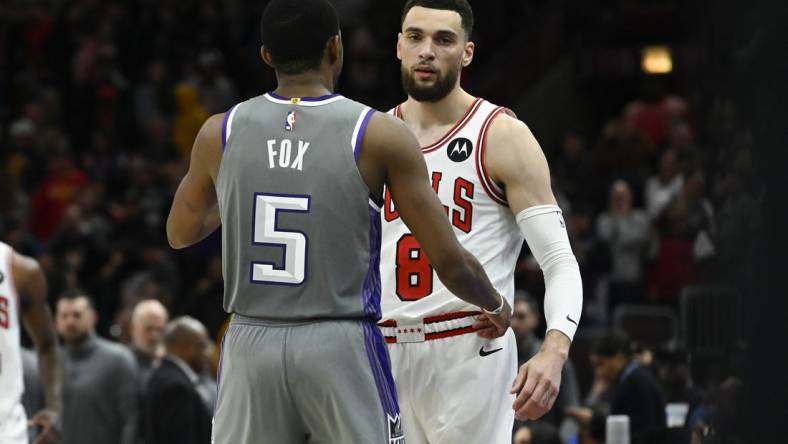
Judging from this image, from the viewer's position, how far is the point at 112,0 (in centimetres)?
2005

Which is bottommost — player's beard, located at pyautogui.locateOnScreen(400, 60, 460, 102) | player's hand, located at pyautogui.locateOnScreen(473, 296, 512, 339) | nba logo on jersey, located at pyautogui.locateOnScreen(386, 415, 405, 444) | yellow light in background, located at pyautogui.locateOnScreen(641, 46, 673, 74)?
nba logo on jersey, located at pyautogui.locateOnScreen(386, 415, 405, 444)

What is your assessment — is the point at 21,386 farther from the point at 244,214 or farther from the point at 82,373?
the point at 82,373

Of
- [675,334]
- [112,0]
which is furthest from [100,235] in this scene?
[675,334]

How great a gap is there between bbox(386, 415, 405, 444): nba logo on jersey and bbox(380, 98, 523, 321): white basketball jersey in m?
1.07

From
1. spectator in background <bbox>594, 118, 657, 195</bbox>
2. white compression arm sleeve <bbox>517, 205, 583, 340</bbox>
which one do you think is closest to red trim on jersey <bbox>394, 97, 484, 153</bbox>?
white compression arm sleeve <bbox>517, 205, 583, 340</bbox>

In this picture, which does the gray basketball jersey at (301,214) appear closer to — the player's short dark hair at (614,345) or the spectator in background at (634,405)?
the spectator in background at (634,405)

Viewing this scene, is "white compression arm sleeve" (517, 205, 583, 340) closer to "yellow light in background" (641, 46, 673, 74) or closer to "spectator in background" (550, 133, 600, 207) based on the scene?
"spectator in background" (550, 133, 600, 207)

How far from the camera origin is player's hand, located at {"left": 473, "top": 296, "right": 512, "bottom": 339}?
517 cm

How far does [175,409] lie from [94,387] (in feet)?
4.80

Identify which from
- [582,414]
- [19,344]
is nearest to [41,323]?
[19,344]

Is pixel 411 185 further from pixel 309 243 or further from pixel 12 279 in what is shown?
pixel 12 279

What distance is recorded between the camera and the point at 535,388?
493 centimetres

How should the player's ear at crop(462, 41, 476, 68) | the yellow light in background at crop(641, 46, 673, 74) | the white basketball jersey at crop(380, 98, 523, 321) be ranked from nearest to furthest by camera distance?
1. the white basketball jersey at crop(380, 98, 523, 321)
2. the player's ear at crop(462, 41, 476, 68)
3. the yellow light in background at crop(641, 46, 673, 74)

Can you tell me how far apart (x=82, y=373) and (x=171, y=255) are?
4.48 meters
